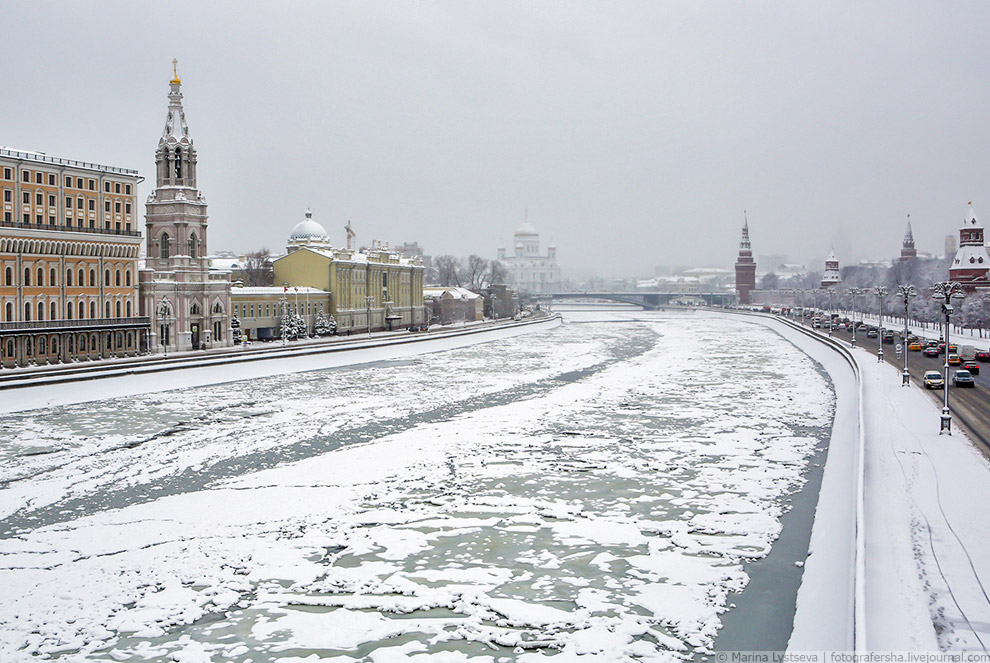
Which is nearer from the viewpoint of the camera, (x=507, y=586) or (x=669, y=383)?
(x=507, y=586)

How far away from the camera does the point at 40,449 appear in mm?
28484

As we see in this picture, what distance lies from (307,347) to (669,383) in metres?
29.4

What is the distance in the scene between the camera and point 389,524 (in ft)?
63.7

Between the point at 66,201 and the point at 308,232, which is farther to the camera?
the point at 308,232

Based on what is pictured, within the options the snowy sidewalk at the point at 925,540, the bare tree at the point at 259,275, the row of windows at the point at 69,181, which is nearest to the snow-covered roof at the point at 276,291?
the row of windows at the point at 69,181

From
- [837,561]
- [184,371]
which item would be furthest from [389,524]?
[184,371]

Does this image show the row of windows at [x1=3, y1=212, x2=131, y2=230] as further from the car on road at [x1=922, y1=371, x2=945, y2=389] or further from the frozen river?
the car on road at [x1=922, y1=371, x2=945, y2=389]

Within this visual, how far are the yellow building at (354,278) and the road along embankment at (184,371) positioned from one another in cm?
890

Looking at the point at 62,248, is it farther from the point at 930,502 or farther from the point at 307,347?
the point at 930,502

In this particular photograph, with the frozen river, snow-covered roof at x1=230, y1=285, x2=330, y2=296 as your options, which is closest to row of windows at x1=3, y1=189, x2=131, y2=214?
snow-covered roof at x1=230, y1=285, x2=330, y2=296

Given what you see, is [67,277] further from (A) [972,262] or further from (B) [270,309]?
(A) [972,262]

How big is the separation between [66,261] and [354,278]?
36.8 metres

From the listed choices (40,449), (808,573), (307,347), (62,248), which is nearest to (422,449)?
(40,449)

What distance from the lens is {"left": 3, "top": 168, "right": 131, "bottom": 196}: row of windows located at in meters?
49.6
